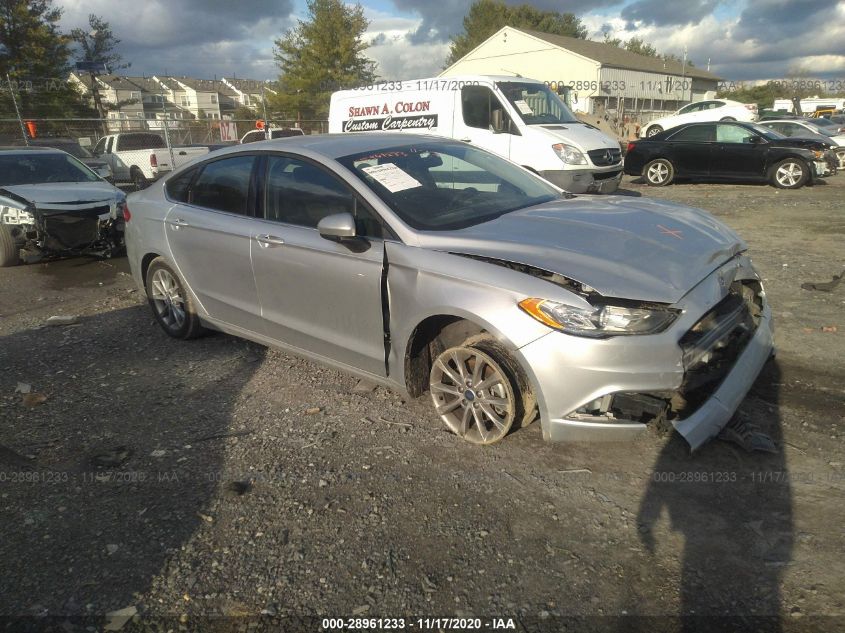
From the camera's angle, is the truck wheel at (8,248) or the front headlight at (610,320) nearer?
the front headlight at (610,320)

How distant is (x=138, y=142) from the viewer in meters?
18.7

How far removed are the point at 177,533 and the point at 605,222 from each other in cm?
282

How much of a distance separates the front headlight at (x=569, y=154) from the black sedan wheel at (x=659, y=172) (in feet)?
21.5

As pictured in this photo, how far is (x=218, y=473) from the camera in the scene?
A: 3.40 metres

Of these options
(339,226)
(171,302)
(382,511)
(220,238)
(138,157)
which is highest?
(138,157)

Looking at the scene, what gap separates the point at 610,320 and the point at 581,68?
1667 inches

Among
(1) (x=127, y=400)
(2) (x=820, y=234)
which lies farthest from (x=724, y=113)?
(1) (x=127, y=400)

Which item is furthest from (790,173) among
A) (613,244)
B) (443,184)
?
(613,244)

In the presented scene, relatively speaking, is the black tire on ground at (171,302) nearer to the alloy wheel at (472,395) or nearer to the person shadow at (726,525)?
the alloy wheel at (472,395)

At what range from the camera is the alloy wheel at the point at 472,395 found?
3.29 metres

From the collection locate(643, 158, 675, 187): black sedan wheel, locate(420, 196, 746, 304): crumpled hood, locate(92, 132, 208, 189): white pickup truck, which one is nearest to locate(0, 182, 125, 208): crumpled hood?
locate(420, 196, 746, 304): crumpled hood

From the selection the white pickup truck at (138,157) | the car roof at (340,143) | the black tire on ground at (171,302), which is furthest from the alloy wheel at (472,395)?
the white pickup truck at (138,157)

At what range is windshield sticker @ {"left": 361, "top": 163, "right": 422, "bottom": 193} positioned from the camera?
150 inches

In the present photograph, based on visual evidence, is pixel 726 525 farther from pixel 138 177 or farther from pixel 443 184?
pixel 138 177
